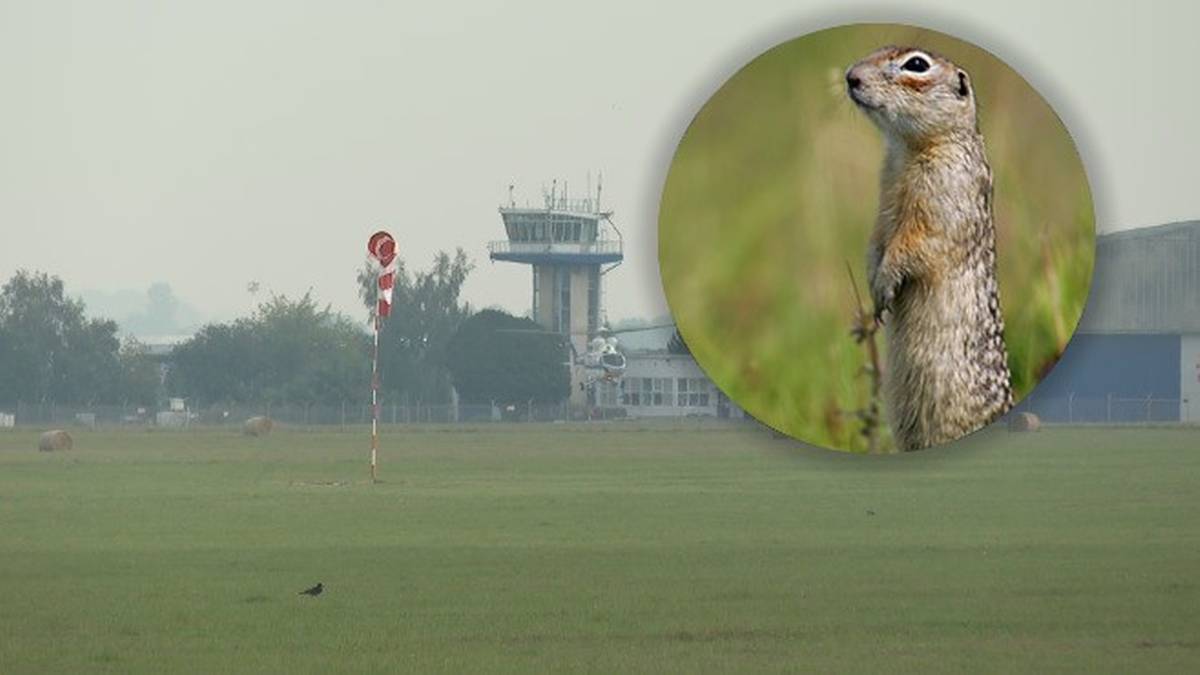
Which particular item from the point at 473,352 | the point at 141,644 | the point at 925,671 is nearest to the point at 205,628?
the point at 141,644

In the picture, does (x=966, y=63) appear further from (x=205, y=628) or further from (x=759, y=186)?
(x=205, y=628)

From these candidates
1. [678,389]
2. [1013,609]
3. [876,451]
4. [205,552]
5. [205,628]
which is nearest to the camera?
[876,451]

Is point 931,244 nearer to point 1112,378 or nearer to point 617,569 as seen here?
point 1112,378

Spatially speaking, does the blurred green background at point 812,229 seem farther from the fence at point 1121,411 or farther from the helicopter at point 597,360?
the fence at point 1121,411

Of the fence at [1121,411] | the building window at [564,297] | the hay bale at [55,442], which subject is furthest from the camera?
the building window at [564,297]

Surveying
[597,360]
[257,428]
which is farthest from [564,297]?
[257,428]

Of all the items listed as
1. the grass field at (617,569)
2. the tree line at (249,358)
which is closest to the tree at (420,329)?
the tree line at (249,358)
